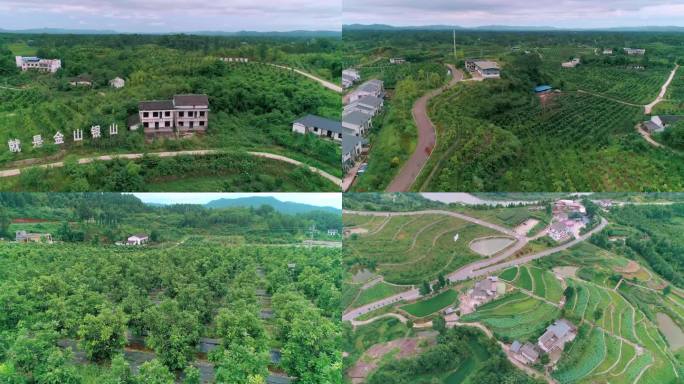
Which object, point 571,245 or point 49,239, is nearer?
point 571,245

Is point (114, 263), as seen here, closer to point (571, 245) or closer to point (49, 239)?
point (49, 239)

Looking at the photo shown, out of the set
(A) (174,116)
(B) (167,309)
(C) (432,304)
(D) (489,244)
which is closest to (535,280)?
(D) (489,244)

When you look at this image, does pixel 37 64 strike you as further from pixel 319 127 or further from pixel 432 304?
pixel 432 304

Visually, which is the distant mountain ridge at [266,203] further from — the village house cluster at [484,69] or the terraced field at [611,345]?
the terraced field at [611,345]

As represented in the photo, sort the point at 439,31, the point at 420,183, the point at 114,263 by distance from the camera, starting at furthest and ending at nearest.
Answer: the point at 114,263, the point at 439,31, the point at 420,183

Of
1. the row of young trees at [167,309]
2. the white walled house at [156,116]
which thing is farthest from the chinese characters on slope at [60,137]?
the row of young trees at [167,309]

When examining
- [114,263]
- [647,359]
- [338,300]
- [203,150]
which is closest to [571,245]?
[647,359]
